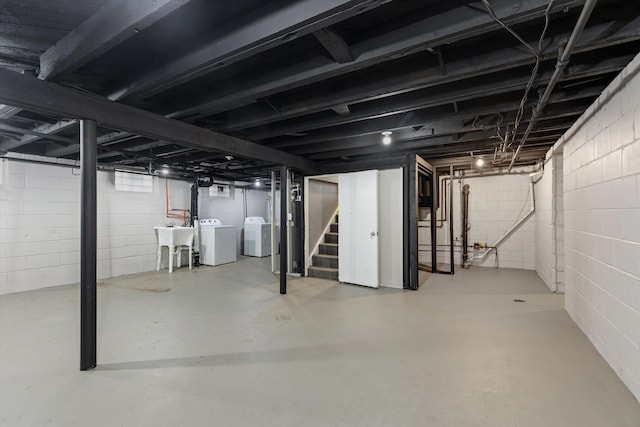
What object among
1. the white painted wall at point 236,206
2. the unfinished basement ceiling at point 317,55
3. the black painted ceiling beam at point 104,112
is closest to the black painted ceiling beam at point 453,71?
the unfinished basement ceiling at point 317,55

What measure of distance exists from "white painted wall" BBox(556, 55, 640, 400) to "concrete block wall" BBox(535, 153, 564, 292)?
1330 mm

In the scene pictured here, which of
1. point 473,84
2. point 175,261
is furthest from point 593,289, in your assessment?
point 175,261

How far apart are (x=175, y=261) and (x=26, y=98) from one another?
16.8ft

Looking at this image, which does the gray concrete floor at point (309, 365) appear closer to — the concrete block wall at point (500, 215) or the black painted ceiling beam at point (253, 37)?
the black painted ceiling beam at point (253, 37)

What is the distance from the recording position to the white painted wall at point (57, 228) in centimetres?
435

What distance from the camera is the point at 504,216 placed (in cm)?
612

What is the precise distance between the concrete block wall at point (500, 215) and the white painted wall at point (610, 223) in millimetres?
3211

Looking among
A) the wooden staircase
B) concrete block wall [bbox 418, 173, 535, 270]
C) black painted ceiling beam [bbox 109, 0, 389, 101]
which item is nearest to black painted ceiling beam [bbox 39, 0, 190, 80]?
black painted ceiling beam [bbox 109, 0, 389, 101]

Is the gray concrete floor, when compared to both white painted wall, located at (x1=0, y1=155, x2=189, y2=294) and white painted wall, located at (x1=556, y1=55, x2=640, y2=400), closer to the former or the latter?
white painted wall, located at (x1=556, y1=55, x2=640, y2=400)

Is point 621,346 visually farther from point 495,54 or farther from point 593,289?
Answer: point 495,54

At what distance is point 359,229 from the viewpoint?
470cm

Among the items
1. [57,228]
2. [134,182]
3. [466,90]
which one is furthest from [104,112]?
[134,182]

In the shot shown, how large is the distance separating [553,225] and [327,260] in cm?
352

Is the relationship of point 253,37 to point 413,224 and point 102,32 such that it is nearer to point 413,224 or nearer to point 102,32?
point 102,32
